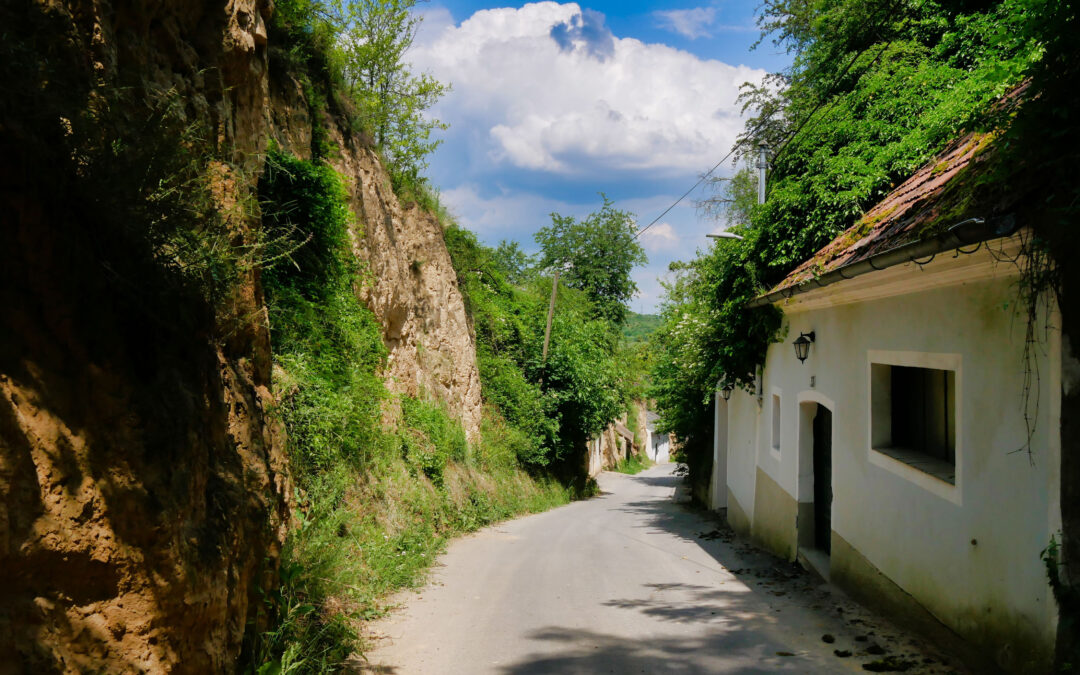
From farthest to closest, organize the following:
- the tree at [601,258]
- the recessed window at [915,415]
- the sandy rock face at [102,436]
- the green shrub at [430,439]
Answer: the tree at [601,258]
the green shrub at [430,439]
the recessed window at [915,415]
the sandy rock face at [102,436]

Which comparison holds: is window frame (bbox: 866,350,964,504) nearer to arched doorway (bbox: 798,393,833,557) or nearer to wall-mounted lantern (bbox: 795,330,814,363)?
wall-mounted lantern (bbox: 795,330,814,363)

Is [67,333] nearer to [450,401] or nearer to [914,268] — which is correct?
[914,268]

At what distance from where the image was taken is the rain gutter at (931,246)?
13.4ft

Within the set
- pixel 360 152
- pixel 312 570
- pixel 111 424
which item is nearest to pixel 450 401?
pixel 360 152

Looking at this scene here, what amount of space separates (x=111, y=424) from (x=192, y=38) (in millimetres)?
3163

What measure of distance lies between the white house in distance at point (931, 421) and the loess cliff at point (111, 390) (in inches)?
183

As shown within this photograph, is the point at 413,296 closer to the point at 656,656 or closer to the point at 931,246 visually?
the point at 656,656

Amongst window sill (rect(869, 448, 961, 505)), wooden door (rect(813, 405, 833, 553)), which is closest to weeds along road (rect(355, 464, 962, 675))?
wooden door (rect(813, 405, 833, 553))

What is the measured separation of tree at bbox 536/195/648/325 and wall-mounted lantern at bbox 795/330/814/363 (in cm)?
3095

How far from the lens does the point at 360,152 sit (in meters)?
13.1

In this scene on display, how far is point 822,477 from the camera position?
9.61 meters

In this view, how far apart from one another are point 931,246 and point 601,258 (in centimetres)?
3722

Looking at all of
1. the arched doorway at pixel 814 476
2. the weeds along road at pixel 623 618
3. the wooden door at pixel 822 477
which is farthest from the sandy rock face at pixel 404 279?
the wooden door at pixel 822 477

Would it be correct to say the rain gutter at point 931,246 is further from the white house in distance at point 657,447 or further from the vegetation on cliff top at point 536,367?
the white house in distance at point 657,447
